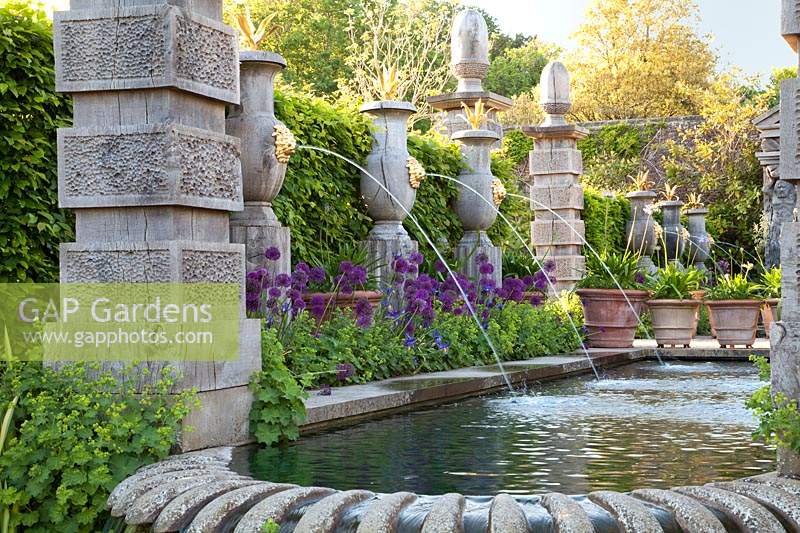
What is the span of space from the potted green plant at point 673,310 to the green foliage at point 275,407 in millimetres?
6988

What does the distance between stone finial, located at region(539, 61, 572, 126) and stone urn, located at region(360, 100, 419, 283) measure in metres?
5.23

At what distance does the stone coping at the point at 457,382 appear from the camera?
536 cm

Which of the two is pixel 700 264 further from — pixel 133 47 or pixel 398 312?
pixel 133 47

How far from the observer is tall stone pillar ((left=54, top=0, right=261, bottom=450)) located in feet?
13.9

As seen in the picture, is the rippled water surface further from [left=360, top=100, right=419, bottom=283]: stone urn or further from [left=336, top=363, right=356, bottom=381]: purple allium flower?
[left=360, top=100, right=419, bottom=283]: stone urn

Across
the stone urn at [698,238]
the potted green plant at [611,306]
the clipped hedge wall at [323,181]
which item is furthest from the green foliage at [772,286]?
the stone urn at [698,238]

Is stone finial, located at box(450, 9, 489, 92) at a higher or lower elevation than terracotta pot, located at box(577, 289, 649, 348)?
higher

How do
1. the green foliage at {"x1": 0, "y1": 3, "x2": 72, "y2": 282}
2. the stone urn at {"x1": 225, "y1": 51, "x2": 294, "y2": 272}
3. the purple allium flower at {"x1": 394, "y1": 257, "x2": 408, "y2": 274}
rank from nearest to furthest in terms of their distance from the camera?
the green foliage at {"x1": 0, "y1": 3, "x2": 72, "y2": 282}
the stone urn at {"x1": 225, "y1": 51, "x2": 294, "y2": 272}
the purple allium flower at {"x1": 394, "y1": 257, "x2": 408, "y2": 274}

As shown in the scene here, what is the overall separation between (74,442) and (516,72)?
1432 inches

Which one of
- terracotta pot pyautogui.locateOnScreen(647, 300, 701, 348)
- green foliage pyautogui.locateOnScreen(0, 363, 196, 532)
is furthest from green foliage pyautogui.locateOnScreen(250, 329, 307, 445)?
terracotta pot pyautogui.locateOnScreen(647, 300, 701, 348)

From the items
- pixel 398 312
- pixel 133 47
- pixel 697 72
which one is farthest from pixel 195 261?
pixel 697 72

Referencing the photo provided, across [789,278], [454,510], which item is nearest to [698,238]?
[789,278]

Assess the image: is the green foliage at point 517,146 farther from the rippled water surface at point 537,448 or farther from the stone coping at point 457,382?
the rippled water surface at point 537,448

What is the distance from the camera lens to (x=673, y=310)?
10836 millimetres
